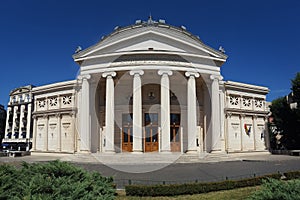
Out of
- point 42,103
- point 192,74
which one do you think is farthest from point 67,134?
point 192,74

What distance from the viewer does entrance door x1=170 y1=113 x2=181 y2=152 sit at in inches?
1259

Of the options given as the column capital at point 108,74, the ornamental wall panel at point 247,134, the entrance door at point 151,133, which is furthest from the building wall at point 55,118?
the ornamental wall panel at point 247,134

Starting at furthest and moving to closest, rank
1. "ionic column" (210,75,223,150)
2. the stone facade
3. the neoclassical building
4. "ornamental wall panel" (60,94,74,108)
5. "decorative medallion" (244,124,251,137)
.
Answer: the stone facade, "decorative medallion" (244,124,251,137), "ornamental wall panel" (60,94,74,108), "ionic column" (210,75,223,150), the neoclassical building

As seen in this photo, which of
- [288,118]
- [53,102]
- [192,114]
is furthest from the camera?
[288,118]

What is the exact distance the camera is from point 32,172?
7.92 meters

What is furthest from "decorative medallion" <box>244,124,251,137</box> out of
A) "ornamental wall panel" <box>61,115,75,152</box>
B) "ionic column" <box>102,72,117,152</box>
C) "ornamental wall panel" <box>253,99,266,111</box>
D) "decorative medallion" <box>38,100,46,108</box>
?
"decorative medallion" <box>38,100,46,108</box>

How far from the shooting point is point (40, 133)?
38.3m

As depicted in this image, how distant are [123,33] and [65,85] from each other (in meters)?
11.3

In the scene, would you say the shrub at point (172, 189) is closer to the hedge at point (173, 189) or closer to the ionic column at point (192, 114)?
the hedge at point (173, 189)

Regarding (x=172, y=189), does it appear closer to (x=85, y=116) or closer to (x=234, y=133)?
(x=85, y=116)

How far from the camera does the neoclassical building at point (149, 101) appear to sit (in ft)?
92.8

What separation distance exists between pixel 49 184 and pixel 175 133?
1063 inches

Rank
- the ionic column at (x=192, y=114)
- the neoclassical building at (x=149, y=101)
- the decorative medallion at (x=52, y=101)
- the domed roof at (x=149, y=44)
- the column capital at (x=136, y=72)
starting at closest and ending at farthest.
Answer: the ionic column at (x=192, y=114) → the column capital at (x=136, y=72) → the neoclassical building at (x=149, y=101) → the domed roof at (x=149, y=44) → the decorative medallion at (x=52, y=101)

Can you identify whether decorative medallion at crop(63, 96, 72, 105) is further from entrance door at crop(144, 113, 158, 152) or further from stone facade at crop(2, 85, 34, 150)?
stone facade at crop(2, 85, 34, 150)
